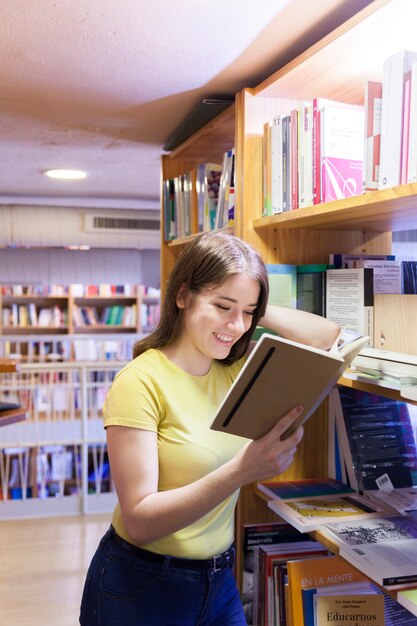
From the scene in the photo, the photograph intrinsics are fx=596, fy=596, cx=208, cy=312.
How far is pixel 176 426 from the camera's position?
4.06ft

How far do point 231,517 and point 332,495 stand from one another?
44 centimetres

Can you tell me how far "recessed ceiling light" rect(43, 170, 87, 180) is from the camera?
355 cm

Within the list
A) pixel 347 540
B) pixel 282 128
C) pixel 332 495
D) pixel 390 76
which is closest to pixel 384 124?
pixel 390 76

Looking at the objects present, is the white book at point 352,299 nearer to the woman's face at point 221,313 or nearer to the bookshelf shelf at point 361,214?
the bookshelf shelf at point 361,214

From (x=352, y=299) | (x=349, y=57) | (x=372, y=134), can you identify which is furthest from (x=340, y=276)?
(x=349, y=57)

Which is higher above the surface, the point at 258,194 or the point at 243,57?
the point at 243,57

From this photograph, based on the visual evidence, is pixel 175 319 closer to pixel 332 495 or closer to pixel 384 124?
pixel 384 124

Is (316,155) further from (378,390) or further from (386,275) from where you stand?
(378,390)

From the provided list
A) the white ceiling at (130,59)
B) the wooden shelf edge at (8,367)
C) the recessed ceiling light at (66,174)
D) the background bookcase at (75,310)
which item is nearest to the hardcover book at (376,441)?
the white ceiling at (130,59)

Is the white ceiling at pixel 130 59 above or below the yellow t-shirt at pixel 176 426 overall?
above

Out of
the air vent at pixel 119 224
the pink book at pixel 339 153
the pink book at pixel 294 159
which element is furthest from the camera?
the air vent at pixel 119 224

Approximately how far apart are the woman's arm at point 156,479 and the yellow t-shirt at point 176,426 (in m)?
0.05

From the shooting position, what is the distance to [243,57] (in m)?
1.68

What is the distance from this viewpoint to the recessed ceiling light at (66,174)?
3.55 metres
